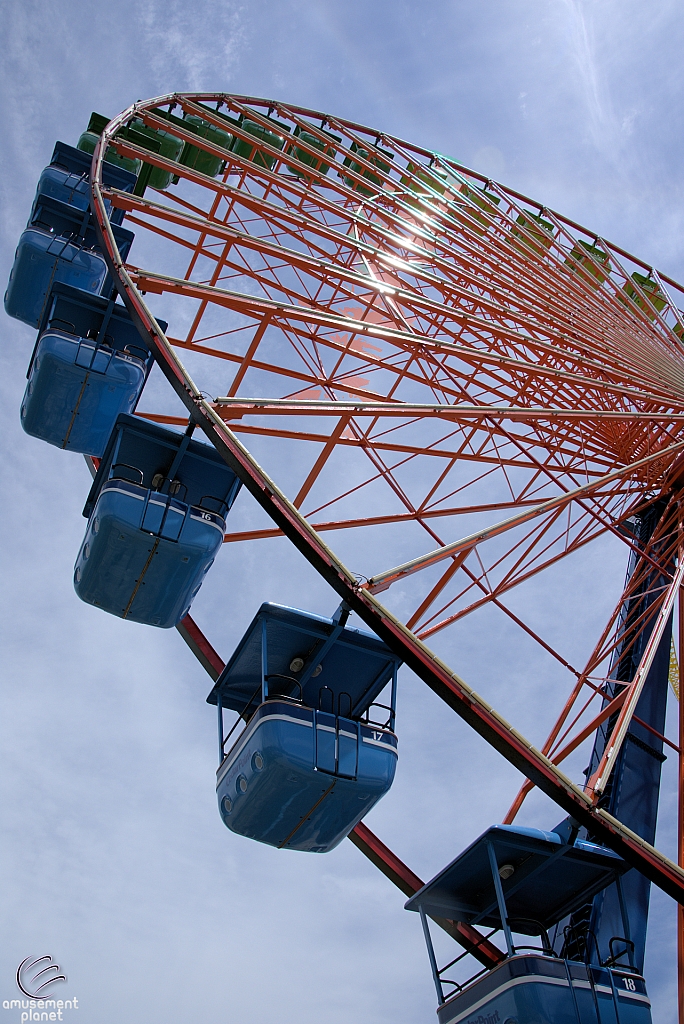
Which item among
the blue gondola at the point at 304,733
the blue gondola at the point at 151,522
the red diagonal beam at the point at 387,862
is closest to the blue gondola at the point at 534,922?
the red diagonal beam at the point at 387,862

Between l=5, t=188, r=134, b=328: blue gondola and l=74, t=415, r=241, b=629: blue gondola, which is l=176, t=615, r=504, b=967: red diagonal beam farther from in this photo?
l=5, t=188, r=134, b=328: blue gondola

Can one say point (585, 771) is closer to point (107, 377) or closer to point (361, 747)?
point (361, 747)

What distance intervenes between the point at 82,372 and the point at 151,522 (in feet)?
9.66

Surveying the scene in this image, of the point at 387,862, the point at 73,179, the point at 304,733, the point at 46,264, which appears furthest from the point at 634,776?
the point at 73,179

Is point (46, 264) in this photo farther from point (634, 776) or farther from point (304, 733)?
point (634, 776)

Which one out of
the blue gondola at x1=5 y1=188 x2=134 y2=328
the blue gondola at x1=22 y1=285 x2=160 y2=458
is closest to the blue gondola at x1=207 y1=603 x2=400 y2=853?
the blue gondola at x1=22 y1=285 x2=160 y2=458

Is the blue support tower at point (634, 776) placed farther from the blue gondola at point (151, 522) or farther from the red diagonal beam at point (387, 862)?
the blue gondola at point (151, 522)

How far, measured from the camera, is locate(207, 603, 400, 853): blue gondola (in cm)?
638

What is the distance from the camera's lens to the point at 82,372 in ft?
31.3

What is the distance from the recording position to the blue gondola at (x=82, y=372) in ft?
31.2

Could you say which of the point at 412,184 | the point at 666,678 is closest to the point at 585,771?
the point at 666,678

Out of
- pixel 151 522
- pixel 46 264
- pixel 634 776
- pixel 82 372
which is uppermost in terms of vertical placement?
pixel 46 264

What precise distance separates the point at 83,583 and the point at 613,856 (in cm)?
503

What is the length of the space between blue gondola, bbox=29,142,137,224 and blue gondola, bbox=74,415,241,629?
5.07 metres
